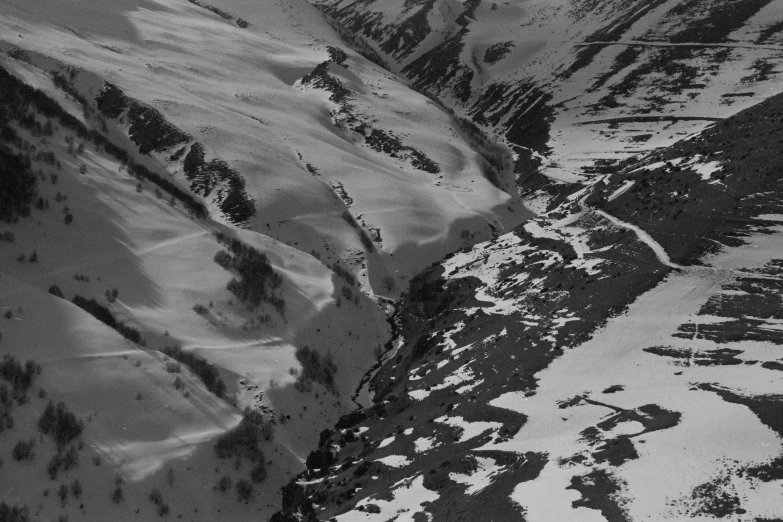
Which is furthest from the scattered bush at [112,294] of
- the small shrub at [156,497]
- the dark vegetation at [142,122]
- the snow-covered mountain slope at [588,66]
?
the snow-covered mountain slope at [588,66]

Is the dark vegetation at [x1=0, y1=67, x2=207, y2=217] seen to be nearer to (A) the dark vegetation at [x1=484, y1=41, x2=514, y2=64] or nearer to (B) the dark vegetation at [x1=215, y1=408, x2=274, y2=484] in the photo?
(B) the dark vegetation at [x1=215, y1=408, x2=274, y2=484]

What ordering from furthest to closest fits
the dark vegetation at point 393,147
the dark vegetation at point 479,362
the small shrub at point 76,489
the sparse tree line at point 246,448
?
the dark vegetation at point 393,147
the sparse tree line at point 246,448
the dark vegetation at point 479,362
the small shrub at point 76,489

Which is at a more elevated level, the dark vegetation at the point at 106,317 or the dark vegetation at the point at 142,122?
the dark vegetation at the point at 142,122

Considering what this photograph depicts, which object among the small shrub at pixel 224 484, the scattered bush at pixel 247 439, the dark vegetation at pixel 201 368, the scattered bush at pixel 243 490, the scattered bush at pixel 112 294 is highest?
the scattered bush at pixel 112 294

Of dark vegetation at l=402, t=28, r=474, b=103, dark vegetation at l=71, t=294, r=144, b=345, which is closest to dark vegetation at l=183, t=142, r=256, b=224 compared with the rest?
dark vegetation at l=71, t=294, r=144, b=345

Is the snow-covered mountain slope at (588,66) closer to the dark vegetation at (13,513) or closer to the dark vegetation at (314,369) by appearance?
the dark vegetation at (314,369)

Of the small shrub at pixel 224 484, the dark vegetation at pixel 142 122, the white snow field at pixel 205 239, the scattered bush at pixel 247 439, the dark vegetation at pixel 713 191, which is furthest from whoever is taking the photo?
the dark vegetation at pixel 142 122

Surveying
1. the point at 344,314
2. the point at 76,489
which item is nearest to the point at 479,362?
the point at 344,314
